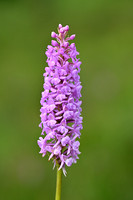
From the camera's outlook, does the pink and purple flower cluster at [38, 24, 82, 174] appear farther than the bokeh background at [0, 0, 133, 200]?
No
